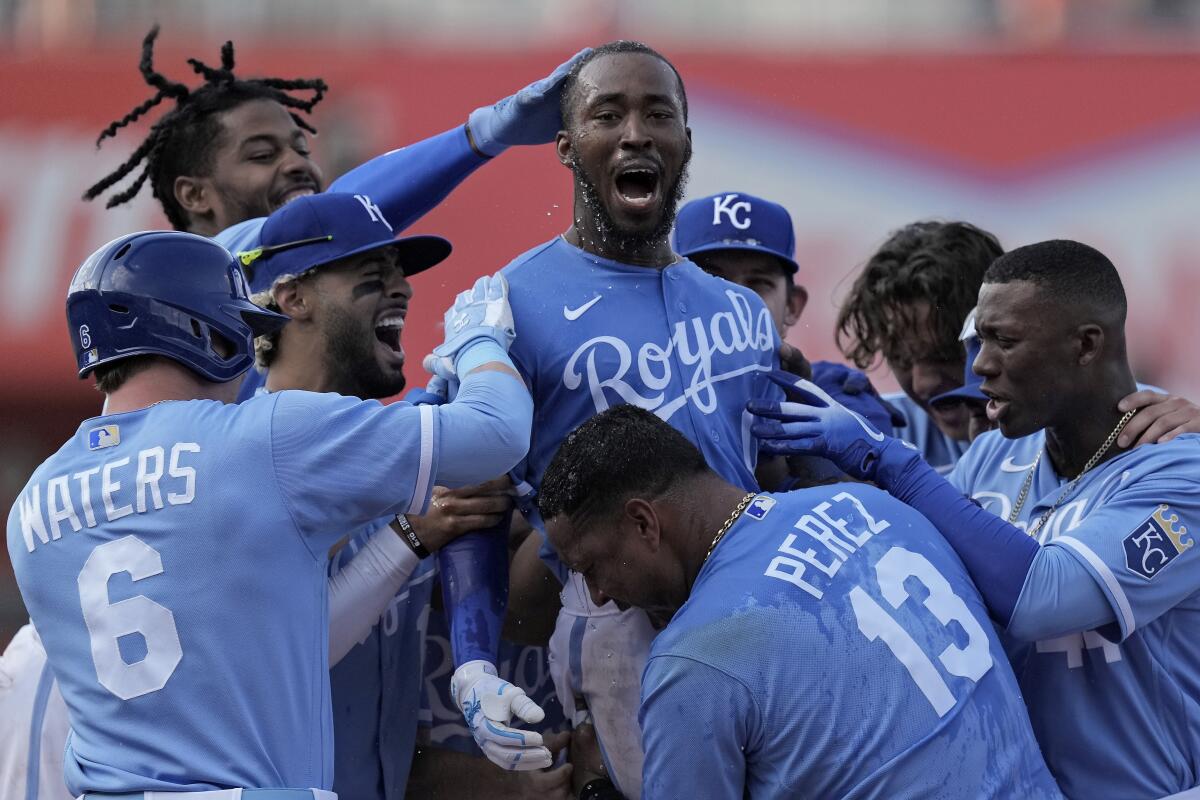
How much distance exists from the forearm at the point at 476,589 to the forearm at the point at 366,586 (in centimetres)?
12

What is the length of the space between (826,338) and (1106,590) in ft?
22.0

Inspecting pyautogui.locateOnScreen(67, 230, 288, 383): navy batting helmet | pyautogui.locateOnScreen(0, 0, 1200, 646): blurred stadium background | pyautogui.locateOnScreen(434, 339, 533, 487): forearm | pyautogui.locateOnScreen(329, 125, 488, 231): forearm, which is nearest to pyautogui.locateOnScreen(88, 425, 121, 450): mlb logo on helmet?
pyautogui.locateOnScreen(67, 230, 288, 383): navy batting helmet

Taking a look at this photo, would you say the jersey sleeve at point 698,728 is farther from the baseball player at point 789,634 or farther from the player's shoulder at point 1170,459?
the player's shoulder at point 1170,459

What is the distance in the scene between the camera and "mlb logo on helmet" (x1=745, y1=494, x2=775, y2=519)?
365cm

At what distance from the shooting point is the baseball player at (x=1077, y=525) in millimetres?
Result: 3775

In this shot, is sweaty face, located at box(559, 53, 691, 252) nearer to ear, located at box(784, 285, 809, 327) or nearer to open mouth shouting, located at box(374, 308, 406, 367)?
open mouth shouting, located at box(374, 308, 406, 367)

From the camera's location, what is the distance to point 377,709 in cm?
457

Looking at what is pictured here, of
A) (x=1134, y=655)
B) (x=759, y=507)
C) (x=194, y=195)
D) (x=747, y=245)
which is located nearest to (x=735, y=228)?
(x=747, y=245)

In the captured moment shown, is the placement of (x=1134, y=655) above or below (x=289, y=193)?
below

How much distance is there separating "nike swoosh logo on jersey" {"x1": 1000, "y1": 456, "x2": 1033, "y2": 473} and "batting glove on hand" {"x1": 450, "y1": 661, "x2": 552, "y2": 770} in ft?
5.25

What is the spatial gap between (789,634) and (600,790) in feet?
3.59

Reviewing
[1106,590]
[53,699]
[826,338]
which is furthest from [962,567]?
[826,338]

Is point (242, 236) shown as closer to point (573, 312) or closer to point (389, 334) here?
point (389, 334)

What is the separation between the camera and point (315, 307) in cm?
469
